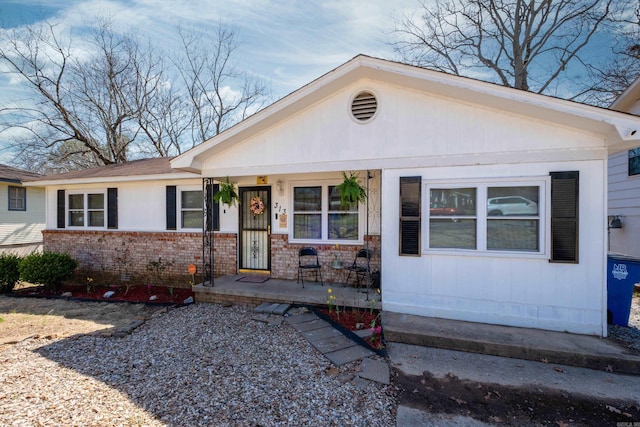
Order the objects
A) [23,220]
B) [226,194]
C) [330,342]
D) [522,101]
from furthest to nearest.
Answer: [23,220] → [226,194] → [330,342] → [522,101]

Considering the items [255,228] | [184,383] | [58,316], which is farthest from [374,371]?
[58,316]

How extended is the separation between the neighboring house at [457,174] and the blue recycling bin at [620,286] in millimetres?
884

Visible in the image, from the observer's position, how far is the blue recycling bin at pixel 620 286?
4.62 metres

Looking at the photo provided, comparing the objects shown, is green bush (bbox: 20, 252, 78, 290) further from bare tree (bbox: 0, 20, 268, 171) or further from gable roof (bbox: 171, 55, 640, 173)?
bare tree (bbox: 0, 20, 268, 171)

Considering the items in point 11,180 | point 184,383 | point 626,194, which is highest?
point 11,180

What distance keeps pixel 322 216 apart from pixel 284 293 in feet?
6.38

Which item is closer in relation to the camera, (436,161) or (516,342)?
(516,342)

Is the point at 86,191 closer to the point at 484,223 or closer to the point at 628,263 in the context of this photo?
the point at 484,223

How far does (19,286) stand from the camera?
846 cm

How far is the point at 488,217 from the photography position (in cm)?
471

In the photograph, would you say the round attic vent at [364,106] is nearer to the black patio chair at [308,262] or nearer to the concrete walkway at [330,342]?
the black patio chair at [308,262]

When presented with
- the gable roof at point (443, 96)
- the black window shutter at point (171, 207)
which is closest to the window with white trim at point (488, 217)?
the gable roof at point (443, 96)

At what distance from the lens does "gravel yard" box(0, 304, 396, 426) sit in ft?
9.05

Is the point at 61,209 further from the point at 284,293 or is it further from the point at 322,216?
the point at 322,216
